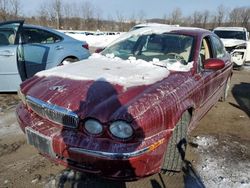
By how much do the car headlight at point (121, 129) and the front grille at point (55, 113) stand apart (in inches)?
14.3

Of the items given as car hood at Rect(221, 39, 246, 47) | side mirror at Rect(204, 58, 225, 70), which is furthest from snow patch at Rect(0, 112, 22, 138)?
car hood at Rect(221, 39, 246, 47)

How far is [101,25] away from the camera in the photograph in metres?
53.7

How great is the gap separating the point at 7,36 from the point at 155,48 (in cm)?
336

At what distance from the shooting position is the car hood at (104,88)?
2.65 metres

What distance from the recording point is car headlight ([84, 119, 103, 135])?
2615 millimetres

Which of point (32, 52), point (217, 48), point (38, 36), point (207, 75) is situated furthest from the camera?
point (38, 36)

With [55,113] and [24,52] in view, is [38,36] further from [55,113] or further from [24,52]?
[55,113]

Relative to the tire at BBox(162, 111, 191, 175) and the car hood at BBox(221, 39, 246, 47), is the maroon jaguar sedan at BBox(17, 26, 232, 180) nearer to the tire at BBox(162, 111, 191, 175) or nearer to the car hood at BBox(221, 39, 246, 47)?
the tire at BBox(162, 111, 191, 175)

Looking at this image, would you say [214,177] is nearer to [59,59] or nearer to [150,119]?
[150,119]

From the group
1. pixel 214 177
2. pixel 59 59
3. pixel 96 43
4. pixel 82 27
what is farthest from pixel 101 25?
pixel 214 177

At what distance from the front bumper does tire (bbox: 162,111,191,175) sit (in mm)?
333

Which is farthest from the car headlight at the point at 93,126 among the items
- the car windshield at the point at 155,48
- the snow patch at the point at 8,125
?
the snow patch at the point at 8,125

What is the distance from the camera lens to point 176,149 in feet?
10.4

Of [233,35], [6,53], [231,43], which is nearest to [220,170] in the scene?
[6,53]
